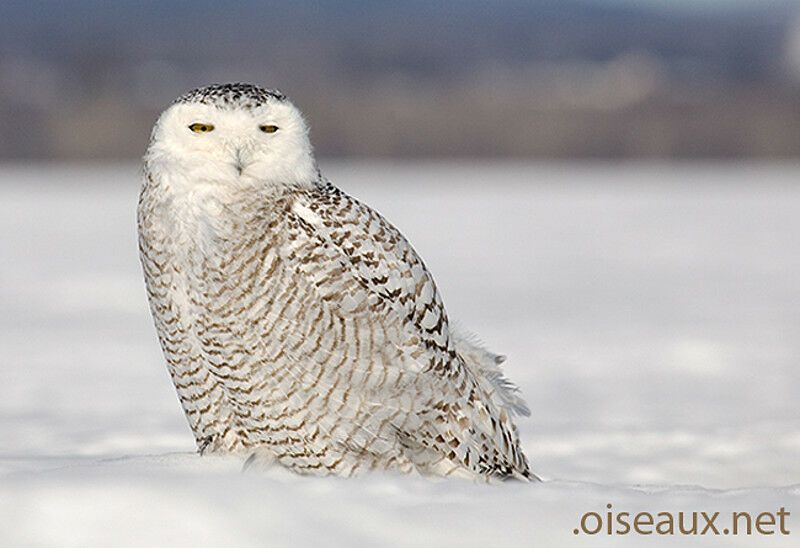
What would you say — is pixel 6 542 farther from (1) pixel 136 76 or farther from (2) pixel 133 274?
(1) pixel 136 76

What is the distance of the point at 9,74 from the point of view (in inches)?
1681

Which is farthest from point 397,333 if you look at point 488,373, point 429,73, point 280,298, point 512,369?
point 429,73

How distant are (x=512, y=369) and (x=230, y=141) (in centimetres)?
359

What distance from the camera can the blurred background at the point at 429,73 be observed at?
21.2 meters

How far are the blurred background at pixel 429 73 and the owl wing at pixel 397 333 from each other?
54.0 feet

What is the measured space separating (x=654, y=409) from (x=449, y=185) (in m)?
11.7

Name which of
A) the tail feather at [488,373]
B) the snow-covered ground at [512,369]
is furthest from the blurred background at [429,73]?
the tail feather at [488,373]

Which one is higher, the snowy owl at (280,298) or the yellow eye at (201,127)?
the yellow eye at (201,127)

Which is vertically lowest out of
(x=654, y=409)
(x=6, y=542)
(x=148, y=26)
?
(x=6, y=542)

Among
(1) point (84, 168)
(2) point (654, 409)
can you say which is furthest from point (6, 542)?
(1) point (84, 168)

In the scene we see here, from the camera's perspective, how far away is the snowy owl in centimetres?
312

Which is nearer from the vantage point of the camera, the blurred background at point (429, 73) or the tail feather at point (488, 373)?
the tail feather at point (488, 373)

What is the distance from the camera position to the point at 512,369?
21.3ft

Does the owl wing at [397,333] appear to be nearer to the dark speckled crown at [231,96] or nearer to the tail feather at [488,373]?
the tail feather at [488,373]
